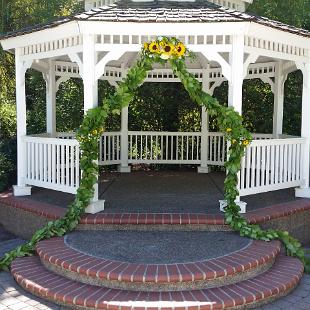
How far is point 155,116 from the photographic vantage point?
44.1 ft

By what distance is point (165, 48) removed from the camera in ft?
20.3

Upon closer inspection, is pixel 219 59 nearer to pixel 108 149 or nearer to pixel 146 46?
pixel 146 46

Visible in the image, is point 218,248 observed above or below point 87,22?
below

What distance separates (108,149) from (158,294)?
634 cm

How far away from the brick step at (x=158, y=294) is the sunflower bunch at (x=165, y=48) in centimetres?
318

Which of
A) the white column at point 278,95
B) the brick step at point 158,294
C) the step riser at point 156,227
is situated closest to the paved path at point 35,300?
the brick step at point 158,294

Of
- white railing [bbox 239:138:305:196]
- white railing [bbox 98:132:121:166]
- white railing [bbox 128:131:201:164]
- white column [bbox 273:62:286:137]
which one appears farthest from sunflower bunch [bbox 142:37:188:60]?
white railing [bbox 128:131:201:164]

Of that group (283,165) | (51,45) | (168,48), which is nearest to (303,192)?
(283,165)

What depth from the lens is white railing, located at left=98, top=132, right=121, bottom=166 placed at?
1050 cm

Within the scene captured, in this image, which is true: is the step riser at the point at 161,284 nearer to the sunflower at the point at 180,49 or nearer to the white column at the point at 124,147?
the sunflower at the point at 180,49

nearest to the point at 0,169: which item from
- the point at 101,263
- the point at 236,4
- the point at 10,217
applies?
the point at 10,217

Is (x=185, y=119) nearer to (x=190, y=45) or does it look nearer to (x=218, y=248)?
(x=190, y=45)

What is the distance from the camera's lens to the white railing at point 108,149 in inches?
413

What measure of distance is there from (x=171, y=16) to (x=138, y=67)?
0.90 meters
